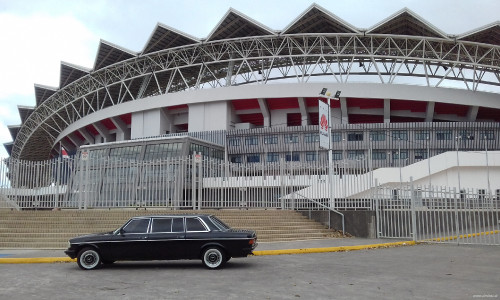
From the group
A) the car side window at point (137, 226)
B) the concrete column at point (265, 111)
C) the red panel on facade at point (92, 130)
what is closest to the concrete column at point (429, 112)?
the concrete column at point (265, 111)

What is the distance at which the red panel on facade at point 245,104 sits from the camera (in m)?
59.0

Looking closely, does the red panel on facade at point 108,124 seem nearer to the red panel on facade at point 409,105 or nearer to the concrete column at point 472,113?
the red panel on facade at point 409,105

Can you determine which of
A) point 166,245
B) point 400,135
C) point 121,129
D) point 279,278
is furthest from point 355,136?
point 279,278

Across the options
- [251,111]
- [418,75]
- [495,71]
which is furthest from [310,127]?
[495,71]

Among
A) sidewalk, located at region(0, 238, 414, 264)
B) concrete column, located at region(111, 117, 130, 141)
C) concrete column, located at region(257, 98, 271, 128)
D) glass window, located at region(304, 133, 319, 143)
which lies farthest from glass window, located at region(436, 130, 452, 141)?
concrete column, located at region(111, 117, 130, 141)

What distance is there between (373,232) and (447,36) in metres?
43.9

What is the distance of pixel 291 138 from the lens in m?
57.1

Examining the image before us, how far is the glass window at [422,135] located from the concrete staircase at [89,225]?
3914cm

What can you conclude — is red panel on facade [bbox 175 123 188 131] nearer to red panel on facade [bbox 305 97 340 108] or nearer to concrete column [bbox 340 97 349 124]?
red panel on facade [bbox 305 97 340 108]

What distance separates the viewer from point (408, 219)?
1733cm

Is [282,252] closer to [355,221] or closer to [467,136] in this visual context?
[355,221]

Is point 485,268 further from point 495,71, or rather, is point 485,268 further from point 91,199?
point 495,71

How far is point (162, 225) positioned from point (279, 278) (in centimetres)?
334

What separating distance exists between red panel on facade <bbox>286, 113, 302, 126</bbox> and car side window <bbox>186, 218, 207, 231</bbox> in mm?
51262
